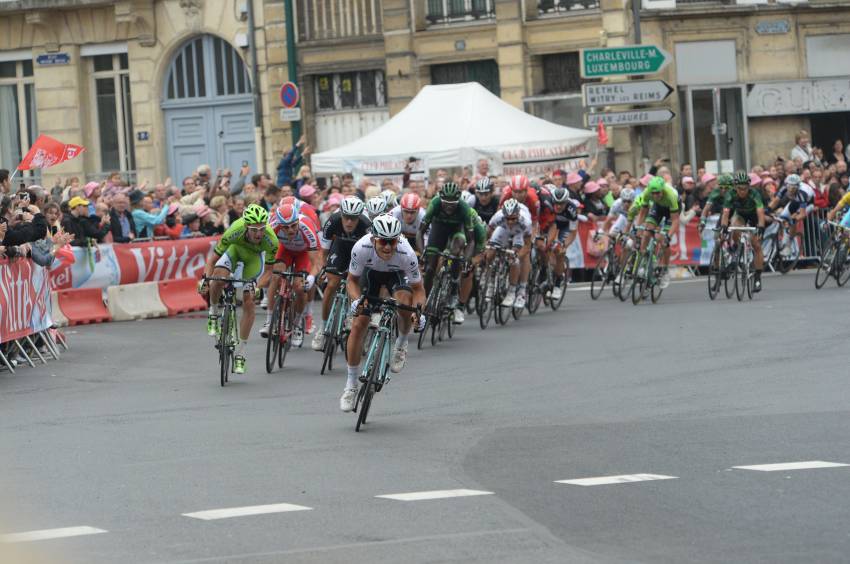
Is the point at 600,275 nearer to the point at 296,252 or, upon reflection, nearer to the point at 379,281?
the point at 296,252

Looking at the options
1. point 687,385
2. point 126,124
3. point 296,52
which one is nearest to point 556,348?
point 687,385

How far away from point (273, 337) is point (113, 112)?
2480 centimetres

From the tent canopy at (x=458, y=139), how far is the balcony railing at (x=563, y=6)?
539cm

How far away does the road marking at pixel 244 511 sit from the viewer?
9.27 meters

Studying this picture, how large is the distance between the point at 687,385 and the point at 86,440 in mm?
5121

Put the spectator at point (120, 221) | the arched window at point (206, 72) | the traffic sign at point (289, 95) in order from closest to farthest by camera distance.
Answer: the spectator at point (120, 221)
the traffic sign at point (289, 95)
the arched window at point (206, 72)

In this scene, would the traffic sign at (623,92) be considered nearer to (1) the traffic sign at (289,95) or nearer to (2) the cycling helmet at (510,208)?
(1) the traffic sign at (289,95)

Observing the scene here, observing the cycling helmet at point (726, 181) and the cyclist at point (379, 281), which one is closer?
the cyclist at point (379, 281)

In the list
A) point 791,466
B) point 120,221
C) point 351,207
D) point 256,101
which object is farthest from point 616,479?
point 256,101

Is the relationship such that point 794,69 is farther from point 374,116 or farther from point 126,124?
point 126,124

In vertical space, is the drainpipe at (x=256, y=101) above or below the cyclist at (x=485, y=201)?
above

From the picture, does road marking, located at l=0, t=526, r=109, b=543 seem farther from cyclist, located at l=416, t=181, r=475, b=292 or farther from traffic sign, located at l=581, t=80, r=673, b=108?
traffic sign, located at l=581, t=80, r=673, b=108

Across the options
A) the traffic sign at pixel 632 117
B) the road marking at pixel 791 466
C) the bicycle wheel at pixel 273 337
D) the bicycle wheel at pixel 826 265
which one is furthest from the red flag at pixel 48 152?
the road marking at pixel 791 466

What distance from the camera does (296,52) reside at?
38188mm
